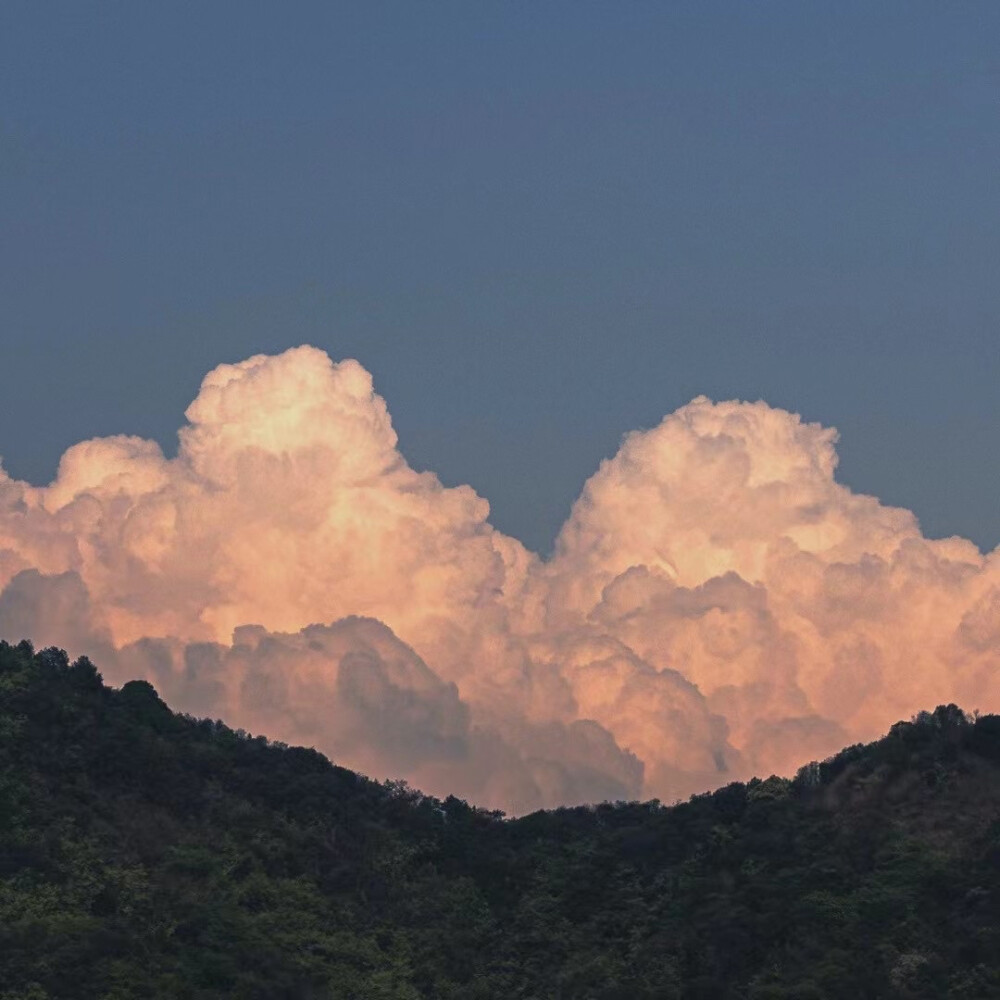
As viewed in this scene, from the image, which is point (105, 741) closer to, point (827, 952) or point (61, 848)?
point (61, 848)

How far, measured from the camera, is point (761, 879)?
375ft

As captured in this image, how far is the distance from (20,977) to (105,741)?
29.5 metres

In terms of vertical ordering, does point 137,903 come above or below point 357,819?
below

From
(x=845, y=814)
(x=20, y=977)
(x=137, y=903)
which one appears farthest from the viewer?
(x=845, y=814)

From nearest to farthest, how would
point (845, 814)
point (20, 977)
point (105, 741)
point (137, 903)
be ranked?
1. point (20, 977)
2. point (137, 903)
3. point (845, 814)
4. point (105, 741)

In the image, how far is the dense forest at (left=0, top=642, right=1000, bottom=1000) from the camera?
106m

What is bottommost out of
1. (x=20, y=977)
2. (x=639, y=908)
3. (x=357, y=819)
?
(x=20, y=977)

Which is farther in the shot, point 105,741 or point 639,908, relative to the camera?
point 105,741

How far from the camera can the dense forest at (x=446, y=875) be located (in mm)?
106125

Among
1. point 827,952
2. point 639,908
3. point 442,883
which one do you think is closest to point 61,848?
point 442,883

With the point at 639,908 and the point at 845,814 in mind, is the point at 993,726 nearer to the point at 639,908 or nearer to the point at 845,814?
the point at 845,814

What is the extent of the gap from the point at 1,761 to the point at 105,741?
7.56 meters

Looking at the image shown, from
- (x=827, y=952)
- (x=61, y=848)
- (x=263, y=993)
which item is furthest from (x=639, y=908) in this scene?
(x=61, y=848)

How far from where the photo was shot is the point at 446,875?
419 ft
